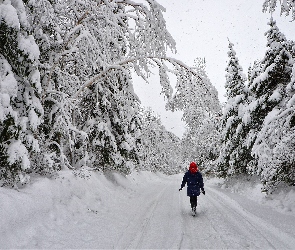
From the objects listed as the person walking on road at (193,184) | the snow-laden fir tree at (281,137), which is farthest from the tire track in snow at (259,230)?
the snow-laden fir tree at (281,137)

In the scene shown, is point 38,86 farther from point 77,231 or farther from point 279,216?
point 279,216

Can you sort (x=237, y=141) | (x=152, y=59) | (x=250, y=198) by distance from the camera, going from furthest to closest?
(x=237, y=141), (x=250, y=198), (x=152, y=59)

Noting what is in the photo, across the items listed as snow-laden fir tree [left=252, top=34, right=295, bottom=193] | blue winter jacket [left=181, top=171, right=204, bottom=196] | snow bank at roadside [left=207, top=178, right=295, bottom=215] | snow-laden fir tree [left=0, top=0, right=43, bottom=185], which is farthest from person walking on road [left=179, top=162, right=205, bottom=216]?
snow-laden fir tree [left=0, top=0, right=43, bottom=185]

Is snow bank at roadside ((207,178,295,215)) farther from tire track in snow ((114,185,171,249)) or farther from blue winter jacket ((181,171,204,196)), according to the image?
tire track in snow ((114,185,171,249))

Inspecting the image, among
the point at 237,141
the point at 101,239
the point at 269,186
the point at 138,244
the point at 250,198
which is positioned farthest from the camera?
the point at 237,141

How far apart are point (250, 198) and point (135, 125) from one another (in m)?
10.6

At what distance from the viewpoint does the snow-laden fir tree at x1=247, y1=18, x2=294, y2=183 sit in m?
12.5

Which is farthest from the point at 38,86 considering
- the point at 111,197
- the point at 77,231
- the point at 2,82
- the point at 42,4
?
the point at 111,197

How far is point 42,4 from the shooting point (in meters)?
6.78

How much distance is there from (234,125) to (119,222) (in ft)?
43.5

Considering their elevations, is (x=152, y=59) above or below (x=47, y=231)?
above

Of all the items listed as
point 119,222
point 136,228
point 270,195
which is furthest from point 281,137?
point 119,222

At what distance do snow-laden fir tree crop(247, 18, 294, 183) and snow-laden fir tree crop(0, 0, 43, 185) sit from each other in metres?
9.68

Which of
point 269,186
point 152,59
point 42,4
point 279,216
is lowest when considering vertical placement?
point 279,216
